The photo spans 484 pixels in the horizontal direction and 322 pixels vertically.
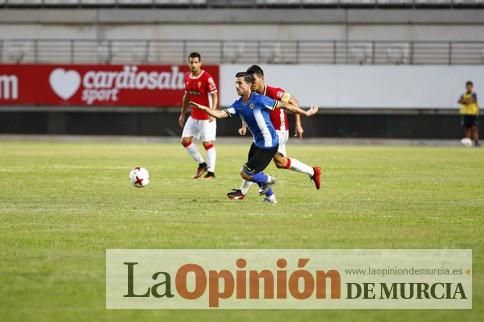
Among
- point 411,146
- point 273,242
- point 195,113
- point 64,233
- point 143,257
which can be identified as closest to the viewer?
point 143,257

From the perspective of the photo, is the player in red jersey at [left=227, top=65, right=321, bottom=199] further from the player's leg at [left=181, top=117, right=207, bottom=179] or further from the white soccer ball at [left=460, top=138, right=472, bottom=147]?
the white soccer ball at [left=460, top=138, right=472, bottom=147]

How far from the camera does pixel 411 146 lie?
38.7 meters

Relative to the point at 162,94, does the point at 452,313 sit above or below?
below

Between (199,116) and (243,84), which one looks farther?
(199,116)

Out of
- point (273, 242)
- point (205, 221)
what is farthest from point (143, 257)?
point (205, 221)

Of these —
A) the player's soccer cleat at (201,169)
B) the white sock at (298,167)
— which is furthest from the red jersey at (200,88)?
the white sock at (298,167)


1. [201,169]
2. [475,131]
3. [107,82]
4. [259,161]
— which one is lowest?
[201,169]

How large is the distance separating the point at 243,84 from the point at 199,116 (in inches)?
263

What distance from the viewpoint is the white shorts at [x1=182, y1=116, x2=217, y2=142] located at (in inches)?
826

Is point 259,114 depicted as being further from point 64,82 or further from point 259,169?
point 64,82

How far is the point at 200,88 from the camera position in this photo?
820 inches

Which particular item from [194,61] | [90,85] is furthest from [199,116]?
[90,85]

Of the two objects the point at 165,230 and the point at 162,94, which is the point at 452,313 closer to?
the point at 165,230

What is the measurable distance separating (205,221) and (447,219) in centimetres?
289
